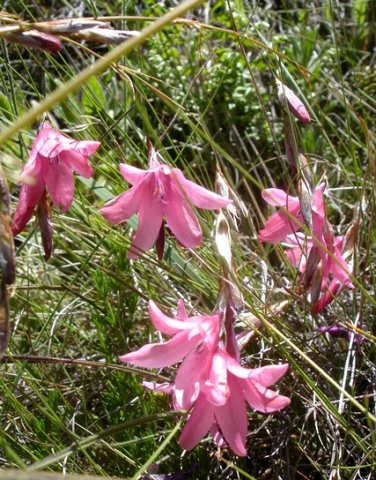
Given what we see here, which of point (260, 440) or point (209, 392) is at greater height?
point (209, 392)

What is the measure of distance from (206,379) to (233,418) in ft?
0.27

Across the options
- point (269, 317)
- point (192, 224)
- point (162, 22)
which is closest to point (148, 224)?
point (192, 224)

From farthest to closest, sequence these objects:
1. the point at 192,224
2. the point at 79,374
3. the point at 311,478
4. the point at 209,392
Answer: the point at 79,374 < the point at 311,478 < the point at 192,224 < the point at 209,392

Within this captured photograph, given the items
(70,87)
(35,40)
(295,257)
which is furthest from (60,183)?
(295,257)

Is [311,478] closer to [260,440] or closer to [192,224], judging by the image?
[260,440]

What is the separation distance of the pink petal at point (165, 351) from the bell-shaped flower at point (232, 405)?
0.18ft

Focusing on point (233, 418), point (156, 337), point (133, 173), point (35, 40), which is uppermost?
point (35, 40)

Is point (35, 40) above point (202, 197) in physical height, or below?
above

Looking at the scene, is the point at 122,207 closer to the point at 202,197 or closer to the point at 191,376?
the point at 202,197

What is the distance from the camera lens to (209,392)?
99cm

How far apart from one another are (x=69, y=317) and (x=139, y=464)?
23.7 inches

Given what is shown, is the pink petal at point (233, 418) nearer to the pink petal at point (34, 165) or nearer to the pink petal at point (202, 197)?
the pink petal at point (202, 197)

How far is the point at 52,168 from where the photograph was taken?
4.11ft

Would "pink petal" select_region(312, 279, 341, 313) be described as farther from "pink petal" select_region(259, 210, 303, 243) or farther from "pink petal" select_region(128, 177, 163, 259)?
"pink petal" select_region(128, 177, 163, 259)
